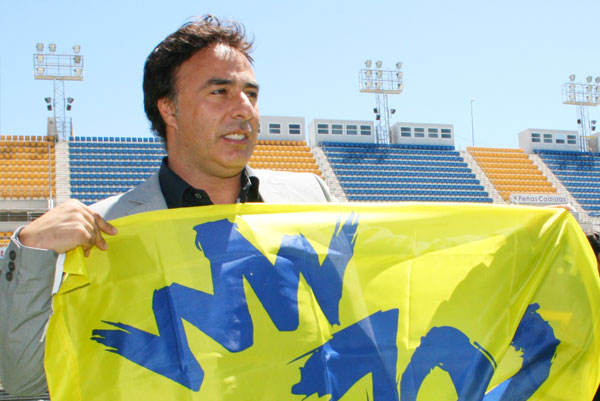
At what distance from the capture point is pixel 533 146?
80.6ft

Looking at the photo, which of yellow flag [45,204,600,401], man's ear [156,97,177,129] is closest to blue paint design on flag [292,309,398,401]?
yellow flag [45,204,600,401]

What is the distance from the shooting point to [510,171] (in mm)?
22781

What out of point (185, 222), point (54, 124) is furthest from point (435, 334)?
point (54, 124)

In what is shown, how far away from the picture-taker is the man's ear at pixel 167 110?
1924 millimetres

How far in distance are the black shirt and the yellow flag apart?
10 cm

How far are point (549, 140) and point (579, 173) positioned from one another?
7.08ft

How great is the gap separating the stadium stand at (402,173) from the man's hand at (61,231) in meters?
17.5

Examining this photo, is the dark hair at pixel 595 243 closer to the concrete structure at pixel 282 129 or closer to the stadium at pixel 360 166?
the stadium at pixel 360 166

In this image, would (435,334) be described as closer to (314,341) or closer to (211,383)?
(314,341)

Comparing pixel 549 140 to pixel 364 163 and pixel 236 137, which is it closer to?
pixel 364 163

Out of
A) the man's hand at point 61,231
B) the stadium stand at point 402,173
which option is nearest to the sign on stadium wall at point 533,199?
the stadium stand at point 402,173

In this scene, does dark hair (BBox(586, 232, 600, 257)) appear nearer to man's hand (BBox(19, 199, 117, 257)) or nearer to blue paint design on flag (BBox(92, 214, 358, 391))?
blue paint design on flag (BBox(92, 214, 358, 391))

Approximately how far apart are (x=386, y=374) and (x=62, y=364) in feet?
2.96

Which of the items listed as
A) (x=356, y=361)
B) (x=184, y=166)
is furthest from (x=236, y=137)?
(x=356, y=361)
